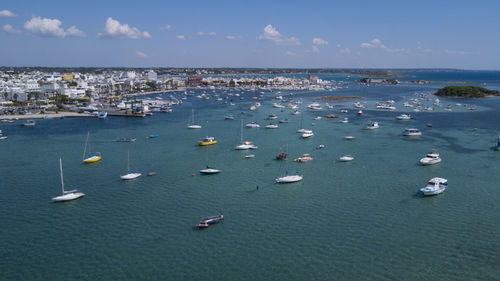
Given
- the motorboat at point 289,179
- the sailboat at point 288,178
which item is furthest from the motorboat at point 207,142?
the motorboat at point 289,179

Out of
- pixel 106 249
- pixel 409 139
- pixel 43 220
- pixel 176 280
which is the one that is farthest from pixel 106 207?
pixel 409 139

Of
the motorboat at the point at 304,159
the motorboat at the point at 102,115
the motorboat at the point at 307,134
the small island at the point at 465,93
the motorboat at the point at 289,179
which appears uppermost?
the small island at the point at 465,93

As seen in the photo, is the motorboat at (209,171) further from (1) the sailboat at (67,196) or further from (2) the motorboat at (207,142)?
(2) the motorboat at (207,142)

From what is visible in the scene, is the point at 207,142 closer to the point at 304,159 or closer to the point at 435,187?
the point at 304,159

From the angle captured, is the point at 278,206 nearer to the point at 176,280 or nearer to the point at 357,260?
the point at 357,260

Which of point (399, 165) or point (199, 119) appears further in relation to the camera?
point (199, 119)

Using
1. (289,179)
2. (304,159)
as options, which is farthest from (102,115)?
(289,179)
